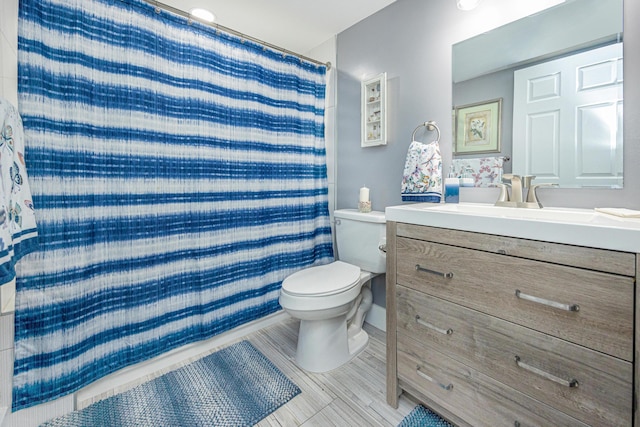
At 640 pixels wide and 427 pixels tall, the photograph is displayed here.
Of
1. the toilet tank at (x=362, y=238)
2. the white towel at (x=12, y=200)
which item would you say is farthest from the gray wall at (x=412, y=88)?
the white towel at (x=12, y=200)

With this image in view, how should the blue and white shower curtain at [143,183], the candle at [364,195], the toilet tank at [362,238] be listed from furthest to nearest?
the candle at [364,195] → the toilet tank at [362,238] → the blue and white shower curtain at [143,183]

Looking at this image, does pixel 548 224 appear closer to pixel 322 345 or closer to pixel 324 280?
pixel 324 280

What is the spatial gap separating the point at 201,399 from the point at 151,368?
403 millimetres

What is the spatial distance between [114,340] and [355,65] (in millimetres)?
2219

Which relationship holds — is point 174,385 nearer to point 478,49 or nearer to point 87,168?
point 87,168

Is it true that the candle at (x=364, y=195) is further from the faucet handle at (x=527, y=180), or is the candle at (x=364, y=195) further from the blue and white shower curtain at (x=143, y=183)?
the faucet handle at (x=527, y=180)

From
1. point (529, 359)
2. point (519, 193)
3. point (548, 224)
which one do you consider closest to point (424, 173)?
point (519, 193)

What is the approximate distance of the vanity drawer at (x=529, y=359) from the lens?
76 cm

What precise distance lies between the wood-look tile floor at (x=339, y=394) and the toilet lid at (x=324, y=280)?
470mm

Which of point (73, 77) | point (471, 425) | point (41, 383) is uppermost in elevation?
point (73, 77)

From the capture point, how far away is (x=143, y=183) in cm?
144

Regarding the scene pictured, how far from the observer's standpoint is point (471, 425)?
1062mm

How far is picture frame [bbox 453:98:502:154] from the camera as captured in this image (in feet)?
4.61

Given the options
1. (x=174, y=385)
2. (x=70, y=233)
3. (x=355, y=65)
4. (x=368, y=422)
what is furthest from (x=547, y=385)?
(x=355, y=65)
